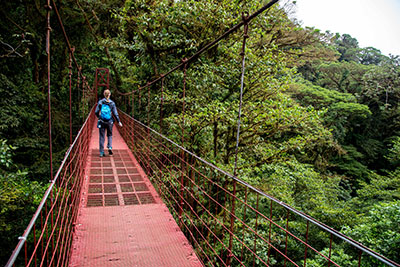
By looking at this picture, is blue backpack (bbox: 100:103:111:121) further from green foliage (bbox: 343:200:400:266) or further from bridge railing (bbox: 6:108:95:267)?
green foliage (bbox: 343:200:400:266)

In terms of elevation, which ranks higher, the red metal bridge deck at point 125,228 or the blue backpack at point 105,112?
the blue backpack at point 105,112

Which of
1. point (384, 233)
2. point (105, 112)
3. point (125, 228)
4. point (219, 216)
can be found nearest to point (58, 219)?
point (125, 228)

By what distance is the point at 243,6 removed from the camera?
5.61 meters

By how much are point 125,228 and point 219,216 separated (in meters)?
3.44

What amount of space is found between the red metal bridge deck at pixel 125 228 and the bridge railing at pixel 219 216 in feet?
0.54

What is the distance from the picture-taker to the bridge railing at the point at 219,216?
62.3 inches

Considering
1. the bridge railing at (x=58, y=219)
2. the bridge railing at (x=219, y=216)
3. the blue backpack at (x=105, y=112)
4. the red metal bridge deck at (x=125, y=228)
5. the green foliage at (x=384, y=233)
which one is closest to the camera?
the bridge railing at (x=58, y=219)

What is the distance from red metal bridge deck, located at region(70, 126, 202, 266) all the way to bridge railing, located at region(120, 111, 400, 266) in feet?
0.54

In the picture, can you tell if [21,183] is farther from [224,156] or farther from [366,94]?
[366,94]

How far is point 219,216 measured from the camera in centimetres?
570

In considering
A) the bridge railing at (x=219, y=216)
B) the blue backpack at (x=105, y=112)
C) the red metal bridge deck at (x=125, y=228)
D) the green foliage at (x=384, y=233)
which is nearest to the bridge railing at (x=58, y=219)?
the red metal bridge deck at (x=125, y=228)

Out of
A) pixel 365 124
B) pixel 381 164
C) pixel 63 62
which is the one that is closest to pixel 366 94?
pixel 365 124

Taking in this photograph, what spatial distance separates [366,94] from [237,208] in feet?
46.9

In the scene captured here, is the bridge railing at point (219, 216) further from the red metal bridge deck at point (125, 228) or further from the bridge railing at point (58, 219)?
the bridge railing at point (58, 219)
